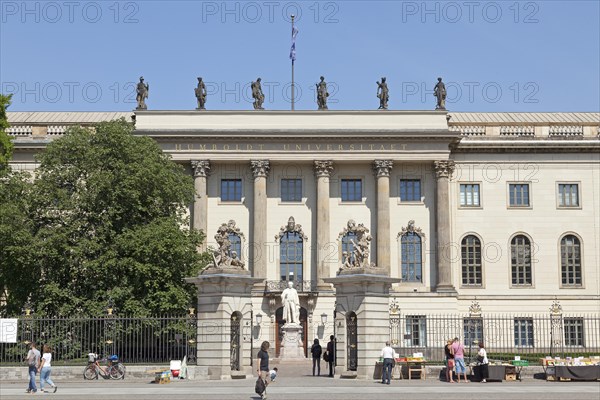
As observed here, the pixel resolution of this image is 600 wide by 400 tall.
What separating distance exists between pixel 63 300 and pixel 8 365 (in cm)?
811

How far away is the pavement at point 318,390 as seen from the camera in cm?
2841

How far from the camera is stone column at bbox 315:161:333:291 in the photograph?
208 ft

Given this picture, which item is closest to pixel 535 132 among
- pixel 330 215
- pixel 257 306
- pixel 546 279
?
pixel 546 279

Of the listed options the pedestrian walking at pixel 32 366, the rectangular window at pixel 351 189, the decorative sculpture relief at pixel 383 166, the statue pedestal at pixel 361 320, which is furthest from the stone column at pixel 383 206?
the pedestrian walking at pixel 32 366

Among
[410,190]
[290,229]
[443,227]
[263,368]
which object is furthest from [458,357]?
[410,190]

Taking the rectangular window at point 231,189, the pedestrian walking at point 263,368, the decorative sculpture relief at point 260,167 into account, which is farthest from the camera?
the rectangular window at point 231,189

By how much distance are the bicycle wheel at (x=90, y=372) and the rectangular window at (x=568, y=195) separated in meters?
38.8

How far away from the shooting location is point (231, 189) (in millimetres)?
65562

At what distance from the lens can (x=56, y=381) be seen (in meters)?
36.8

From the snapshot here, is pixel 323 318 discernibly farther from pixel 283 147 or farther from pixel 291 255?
pixel 283 147

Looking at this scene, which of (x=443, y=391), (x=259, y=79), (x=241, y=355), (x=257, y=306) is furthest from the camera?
(x=259, y=79)

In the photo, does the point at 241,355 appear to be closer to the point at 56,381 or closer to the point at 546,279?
the point at 56,381

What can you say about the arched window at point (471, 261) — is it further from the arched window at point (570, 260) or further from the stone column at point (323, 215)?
the stone column at point (323, 215)

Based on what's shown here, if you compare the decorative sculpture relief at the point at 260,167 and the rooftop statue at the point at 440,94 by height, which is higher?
the rooftop statue at the point at 440,94
